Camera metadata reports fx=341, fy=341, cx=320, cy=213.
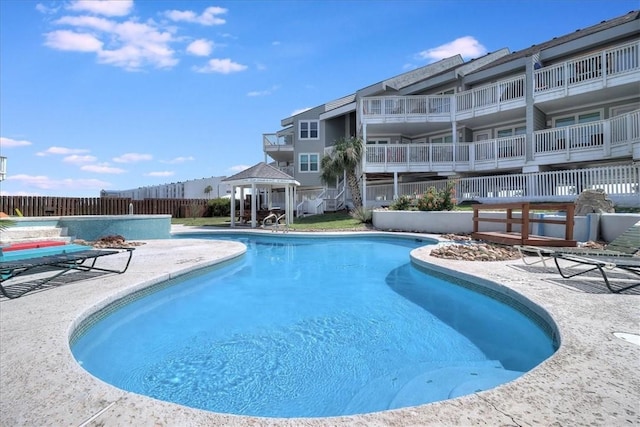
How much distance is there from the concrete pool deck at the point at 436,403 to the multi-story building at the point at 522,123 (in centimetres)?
1257

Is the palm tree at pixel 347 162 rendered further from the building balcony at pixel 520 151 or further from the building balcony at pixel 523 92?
the building balcony at pixel 523 92

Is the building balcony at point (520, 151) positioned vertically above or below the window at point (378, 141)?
below

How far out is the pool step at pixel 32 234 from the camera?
359 inches

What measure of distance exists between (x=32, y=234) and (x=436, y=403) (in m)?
12.1

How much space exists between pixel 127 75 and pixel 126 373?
13.3 meters

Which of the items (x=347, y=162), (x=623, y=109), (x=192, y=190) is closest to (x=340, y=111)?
(x=347, y=162)

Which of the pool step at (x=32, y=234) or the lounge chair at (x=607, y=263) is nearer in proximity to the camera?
the lounge chair at (x=607, y=263)

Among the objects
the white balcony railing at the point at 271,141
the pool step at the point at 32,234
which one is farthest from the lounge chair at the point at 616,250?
the white balcony railing at the point at 271,141

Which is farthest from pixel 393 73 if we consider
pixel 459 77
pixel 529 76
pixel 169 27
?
pixel 169 27

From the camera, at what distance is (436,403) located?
2.17 m

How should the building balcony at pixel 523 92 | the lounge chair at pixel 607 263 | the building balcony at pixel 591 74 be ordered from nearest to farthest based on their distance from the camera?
1. the lounge chair at pixel 607 263
2. the building balcony at pixel 591 74
3. the building balcony at pixel 523 92

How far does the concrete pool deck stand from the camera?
1.98m

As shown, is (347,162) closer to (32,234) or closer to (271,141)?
(271,141)

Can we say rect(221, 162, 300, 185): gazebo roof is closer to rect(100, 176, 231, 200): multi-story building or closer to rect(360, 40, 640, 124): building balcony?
rect(360, 40, 640, 124): building balcony
